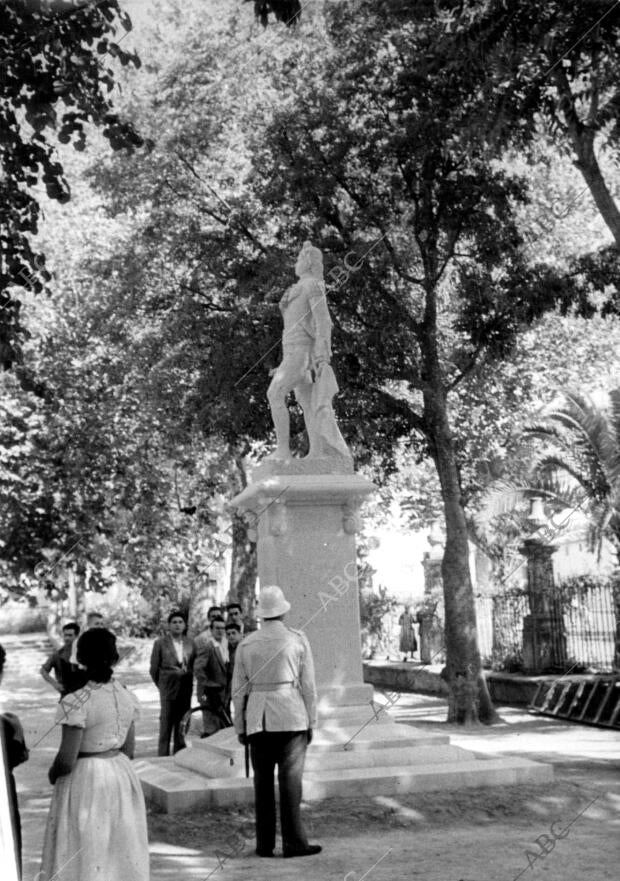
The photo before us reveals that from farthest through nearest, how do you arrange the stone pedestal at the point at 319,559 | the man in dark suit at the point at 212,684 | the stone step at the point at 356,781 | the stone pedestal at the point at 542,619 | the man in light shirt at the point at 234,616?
the stone pedestal at the point at 542,619, the man in light shirt at the point at 234,616, the man in dark suit at the point at 212,684, the stone pedestal at the point at 319,559, the stone step at the point at 356,781

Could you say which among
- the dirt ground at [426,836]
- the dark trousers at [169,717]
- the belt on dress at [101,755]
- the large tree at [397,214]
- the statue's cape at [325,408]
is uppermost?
the large tree at [397,214]

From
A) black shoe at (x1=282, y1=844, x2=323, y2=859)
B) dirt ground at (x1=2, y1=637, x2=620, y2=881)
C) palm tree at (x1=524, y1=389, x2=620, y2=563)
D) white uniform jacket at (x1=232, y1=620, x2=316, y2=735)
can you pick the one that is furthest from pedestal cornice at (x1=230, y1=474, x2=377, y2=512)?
palm tree at (x1=524, y1=389, x2=620, y2=563)

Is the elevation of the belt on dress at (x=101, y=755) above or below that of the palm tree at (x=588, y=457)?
below

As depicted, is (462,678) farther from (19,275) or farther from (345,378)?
(19,275)

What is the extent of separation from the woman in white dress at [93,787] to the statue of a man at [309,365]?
7.06 metres

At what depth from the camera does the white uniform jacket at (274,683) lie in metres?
8.55

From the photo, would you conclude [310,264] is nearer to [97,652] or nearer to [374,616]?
[97,652]

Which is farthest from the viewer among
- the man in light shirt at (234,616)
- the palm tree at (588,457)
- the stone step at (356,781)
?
the palm tree at (588,457)

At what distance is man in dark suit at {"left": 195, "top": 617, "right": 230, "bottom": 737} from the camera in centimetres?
1330

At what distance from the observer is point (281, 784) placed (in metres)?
8.48

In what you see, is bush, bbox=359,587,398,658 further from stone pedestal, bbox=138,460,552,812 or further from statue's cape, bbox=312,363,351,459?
stone pedestal, bbox=138,460,552,812

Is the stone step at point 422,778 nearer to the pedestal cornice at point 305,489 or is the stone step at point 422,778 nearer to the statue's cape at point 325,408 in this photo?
the pedestal cornice at point 305,489

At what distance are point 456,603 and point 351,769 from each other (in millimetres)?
8008

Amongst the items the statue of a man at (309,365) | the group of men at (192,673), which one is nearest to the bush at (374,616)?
the group of men at (192,673)
